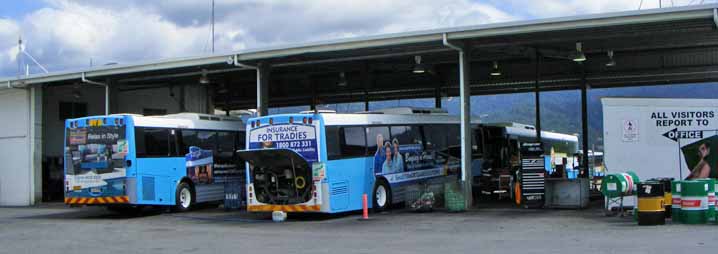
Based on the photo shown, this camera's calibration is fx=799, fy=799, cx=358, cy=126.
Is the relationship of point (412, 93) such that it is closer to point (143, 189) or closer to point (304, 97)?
point (304, 97)

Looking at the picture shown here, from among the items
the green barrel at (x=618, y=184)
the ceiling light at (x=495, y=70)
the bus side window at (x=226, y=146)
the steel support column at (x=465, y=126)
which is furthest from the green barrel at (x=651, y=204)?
the bus side window at (x=226, y=146)

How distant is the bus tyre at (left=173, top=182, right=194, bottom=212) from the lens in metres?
22.6

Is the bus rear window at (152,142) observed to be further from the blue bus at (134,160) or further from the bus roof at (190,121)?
the bus roof at (190,121)

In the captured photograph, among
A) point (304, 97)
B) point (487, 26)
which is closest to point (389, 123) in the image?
point (487, 26)

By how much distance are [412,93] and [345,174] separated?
19.0 m

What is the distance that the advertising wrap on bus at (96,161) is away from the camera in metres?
21.0

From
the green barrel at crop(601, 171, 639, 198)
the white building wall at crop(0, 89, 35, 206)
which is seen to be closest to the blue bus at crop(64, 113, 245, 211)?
the white building wall at crop(0, 89, 35, 206)

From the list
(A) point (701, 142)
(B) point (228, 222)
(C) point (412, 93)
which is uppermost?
(C) point (412, 93)

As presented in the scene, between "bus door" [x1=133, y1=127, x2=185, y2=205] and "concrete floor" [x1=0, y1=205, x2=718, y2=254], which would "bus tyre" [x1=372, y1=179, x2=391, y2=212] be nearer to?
"concrete floor" [x1=0, y1=205, x2=718, y2=254]

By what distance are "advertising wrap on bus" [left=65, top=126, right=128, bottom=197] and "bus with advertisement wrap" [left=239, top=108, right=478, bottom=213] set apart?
366cm

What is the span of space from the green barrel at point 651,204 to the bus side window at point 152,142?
12645mm

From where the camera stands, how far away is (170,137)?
2228cm

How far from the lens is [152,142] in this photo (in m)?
21.7

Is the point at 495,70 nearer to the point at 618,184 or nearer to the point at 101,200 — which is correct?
the point at 618,184
